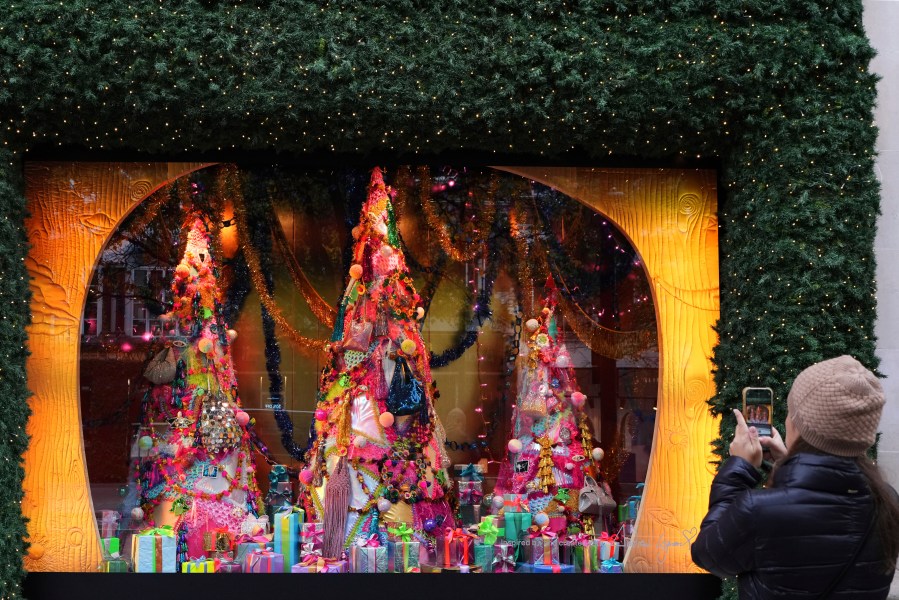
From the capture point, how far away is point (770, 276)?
6566 millimetres

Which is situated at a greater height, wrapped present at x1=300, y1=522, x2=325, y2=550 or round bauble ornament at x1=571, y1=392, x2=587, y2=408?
round bauble ornament at x1=571, y1=392, x2=587, y2=408

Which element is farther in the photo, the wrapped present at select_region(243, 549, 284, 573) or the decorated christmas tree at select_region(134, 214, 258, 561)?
the decorated christmas tree at select_region(134, 214, 258, 561)

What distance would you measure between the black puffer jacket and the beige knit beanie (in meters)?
0.06

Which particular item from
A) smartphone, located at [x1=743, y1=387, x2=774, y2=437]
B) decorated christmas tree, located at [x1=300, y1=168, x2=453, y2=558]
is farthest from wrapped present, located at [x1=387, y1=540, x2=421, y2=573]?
smartphone, located at [x1=743, y1=387, x2=774, y2=437]

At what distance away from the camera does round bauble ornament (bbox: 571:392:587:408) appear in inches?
294

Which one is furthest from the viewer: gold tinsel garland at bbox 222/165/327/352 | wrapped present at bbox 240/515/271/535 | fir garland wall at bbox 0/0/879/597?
gold tinsel garland at bbox 222/165/327/352

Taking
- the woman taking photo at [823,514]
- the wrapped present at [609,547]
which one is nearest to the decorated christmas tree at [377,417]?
the wrapped present at [609,547]

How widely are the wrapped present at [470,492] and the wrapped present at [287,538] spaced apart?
1275mm

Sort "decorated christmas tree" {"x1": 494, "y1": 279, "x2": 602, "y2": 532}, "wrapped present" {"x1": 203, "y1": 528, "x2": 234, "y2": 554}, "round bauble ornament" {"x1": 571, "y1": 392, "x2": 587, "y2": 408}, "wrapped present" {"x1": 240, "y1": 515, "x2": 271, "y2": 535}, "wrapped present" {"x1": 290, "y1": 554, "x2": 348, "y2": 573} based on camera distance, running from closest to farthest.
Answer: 1. "wrapped present" {"x1": 290, "y1": 554, "x2": 348, "y2": 573}
2. "wrapped present" {"x1": 203, "y1": 528, "x2": 234, "y2": 554}
3. "wrapped present" {"x1": 240, "y1": 515, "x2": 271, "y2": 535}
4. "decorated christmas tree" {"x1": 494, "y1": 279, "x2": 602, "y2": 532}
5. "round bauble ornament" {"x1": 571, "y1": 392, "x2": 587, "y2": 408}

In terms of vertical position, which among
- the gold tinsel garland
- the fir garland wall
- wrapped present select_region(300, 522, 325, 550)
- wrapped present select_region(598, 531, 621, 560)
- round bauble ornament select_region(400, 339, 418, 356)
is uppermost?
the fir garland wall

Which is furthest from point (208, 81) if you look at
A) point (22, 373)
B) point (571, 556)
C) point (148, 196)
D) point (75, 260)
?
point (571, 556)

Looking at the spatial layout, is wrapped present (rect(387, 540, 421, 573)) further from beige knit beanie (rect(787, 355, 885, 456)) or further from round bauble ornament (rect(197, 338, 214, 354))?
beige knit beanie (rect(787, 355, 885, 456))

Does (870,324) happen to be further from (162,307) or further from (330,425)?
(162,307)

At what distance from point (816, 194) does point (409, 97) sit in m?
2.85
